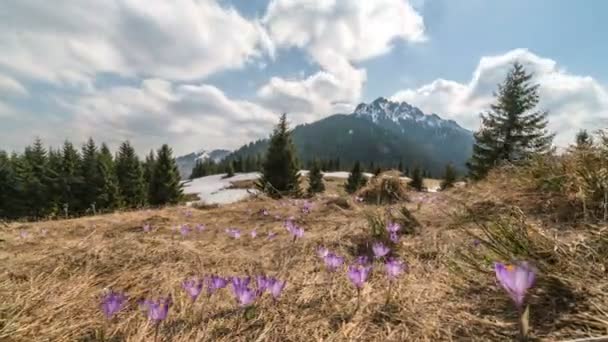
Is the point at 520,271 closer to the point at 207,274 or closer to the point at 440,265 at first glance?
the point at 440,265

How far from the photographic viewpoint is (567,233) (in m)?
1.90

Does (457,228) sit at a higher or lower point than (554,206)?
lower

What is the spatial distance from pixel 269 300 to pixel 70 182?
46083 millimetres

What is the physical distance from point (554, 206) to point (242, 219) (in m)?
3.56

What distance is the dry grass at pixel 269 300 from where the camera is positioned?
1.13 meters

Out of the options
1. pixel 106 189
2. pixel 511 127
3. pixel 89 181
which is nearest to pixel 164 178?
pixel 106 189

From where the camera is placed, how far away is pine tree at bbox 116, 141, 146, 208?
4384 cm

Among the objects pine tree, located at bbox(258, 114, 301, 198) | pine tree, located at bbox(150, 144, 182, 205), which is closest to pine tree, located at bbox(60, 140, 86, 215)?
pine tree, located at bbox(150, 144, 182, 205)

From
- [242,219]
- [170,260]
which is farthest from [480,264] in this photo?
[242,219]

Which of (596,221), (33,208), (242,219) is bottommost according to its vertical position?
(33,208)

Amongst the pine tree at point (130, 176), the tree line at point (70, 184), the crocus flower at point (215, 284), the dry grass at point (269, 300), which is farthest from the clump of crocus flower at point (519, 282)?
the pine tree at point (130, 176)

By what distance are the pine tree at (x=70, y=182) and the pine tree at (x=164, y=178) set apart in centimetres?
962

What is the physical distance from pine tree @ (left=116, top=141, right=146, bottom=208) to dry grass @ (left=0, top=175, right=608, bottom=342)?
151ft

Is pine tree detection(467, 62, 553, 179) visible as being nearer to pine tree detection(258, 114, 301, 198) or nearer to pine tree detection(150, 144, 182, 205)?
pine tree detection(258, 114, 301, 198)
